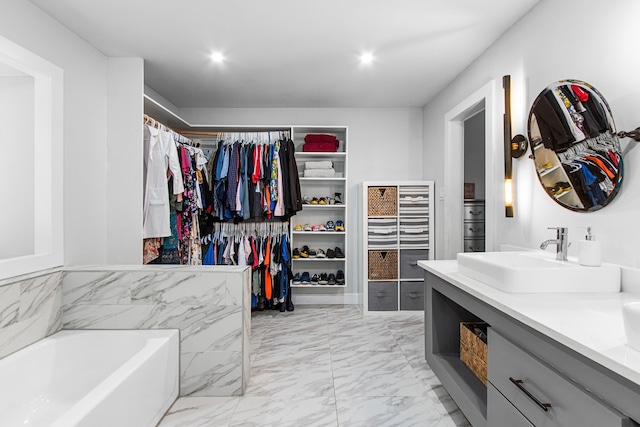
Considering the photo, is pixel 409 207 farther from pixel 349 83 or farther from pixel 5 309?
pixel 5 309

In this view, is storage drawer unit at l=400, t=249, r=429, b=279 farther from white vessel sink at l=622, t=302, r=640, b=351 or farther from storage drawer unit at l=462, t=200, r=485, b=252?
white vessel sink at l=622, t=302, r=640, b=351

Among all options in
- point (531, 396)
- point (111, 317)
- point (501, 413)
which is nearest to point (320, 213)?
point (111, 317)

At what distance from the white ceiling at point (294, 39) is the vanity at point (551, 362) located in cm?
162

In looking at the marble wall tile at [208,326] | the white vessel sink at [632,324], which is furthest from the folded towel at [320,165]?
the white vessel sink at [632,324]

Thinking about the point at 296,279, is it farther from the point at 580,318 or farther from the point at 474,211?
the point at 580,318

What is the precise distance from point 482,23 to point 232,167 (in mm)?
2501

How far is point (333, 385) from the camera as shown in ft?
7.13

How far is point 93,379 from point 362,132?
337 centimetres

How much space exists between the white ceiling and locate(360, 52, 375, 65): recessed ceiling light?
46mm

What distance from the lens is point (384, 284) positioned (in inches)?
141

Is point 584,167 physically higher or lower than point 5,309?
higher

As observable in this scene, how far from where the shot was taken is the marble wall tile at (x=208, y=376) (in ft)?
6.75

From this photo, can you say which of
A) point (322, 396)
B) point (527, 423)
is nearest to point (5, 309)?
point (322, 396)

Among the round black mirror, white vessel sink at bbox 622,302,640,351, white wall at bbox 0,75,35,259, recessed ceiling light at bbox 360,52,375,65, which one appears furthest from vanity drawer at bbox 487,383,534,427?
white wall at bbox 0,75,35,259
